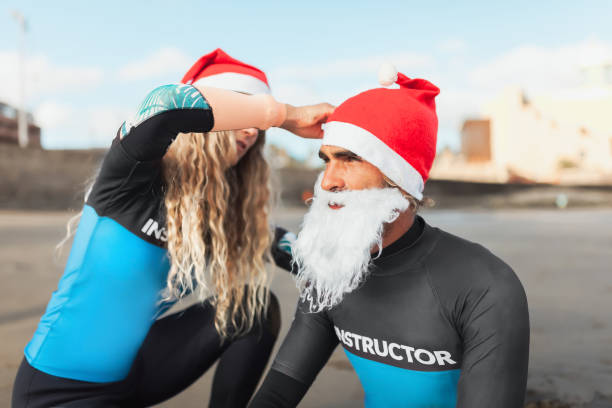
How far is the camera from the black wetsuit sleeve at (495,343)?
122 centimetres

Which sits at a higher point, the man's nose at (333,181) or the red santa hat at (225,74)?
the red santa hat at (225,74)

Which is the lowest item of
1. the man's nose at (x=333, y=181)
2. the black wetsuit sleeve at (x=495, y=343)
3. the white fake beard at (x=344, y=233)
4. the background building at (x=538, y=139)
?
the background building at (x=538, y=139)

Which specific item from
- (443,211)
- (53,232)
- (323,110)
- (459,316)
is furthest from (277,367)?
(443,211)

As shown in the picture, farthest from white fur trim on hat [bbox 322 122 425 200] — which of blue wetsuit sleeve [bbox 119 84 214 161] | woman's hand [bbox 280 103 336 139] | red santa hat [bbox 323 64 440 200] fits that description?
blue wetsuit sleeve [bbox 119 84 214 161]

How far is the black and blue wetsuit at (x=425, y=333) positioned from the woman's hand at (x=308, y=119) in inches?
18.8

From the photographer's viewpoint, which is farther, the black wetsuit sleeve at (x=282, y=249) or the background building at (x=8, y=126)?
the background building at (x=8, y=126)

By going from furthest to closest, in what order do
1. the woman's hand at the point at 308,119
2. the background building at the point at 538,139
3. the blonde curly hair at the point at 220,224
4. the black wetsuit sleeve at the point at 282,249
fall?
1. the background building at the point at 538,139
2. the black wetsuit sleeve at the point at 282,249
3. the blonde curly hair at the point at 220,224
4. the woman's hand at the point at 308,119

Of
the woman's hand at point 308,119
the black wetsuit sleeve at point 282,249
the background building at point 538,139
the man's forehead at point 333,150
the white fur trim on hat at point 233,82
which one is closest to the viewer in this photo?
the man's forehead at point 333,150

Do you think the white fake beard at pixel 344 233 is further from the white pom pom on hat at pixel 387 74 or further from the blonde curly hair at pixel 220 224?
the blonde curly hair at pixel 220 224

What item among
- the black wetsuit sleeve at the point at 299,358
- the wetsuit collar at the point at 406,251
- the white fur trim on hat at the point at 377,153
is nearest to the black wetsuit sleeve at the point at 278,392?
the black wetsuit sleeve at the point at 299,358

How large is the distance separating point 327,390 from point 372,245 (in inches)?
59.2

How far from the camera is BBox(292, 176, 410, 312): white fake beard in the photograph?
54.0 inches

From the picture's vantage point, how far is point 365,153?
1449mm

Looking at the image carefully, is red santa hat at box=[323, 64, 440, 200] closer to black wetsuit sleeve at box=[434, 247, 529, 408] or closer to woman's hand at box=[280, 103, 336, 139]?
woman's hand at box=[280, 103, 336, 139]
